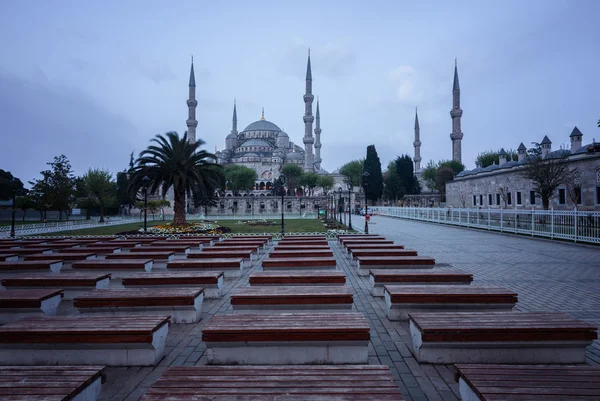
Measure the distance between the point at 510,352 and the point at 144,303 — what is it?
15.3 feet

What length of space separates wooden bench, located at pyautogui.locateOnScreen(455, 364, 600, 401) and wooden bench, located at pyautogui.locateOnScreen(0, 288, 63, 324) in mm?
5580

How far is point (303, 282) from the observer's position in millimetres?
5625

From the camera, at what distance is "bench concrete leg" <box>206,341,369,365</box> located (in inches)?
140

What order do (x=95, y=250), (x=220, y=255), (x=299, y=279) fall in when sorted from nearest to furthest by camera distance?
1. (x=299, y=279)
2. (x=220, y=255)
3. (x=95, y=250)

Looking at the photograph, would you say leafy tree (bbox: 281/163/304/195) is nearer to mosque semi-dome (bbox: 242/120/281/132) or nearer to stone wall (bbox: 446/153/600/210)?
stone wall (bbox: 446/153/600/210)

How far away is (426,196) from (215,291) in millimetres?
61900

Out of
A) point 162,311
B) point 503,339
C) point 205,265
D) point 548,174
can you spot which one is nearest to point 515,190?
point 548,174

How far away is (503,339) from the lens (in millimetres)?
3473

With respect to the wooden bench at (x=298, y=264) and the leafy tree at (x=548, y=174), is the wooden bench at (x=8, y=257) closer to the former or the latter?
the wooden bench at (x=298, y=264)

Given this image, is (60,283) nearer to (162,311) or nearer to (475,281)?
(162,311)

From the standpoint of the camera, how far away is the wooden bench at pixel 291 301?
180 inches

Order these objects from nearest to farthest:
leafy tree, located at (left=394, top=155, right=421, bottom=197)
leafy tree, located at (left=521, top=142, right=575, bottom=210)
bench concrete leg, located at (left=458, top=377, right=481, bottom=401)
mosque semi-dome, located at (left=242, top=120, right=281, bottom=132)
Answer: bench concrete leg, located at (left=458, top=377, right=481, bottom=401) < leafy tree, located at (left=521, top=142, right=575, bottom=210) < leafy tree, located at (left=394, top=155, right=421, bottom=197) < mosque semi-dome, located at (left=242, top=120, right=281, bottom=132)

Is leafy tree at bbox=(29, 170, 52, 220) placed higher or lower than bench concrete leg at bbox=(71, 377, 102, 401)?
higher

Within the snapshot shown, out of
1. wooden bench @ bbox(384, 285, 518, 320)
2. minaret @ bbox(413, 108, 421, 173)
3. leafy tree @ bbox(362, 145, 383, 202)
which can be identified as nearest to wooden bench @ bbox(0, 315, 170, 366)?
wooden bench @ bbox(384, 285, 518, 320)
